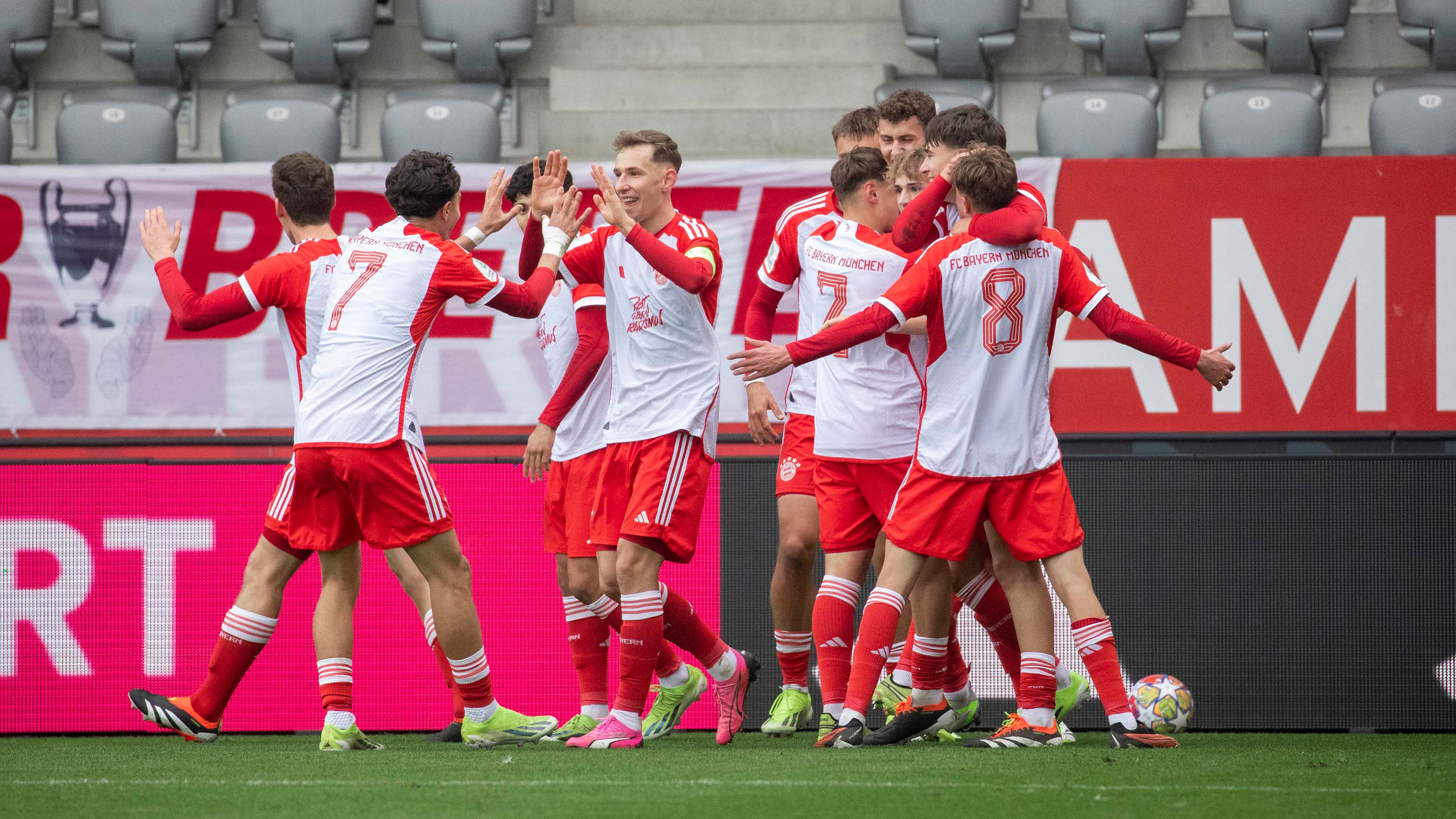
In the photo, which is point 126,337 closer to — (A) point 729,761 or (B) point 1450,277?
(A) point 729,761

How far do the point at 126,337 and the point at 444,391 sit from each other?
1.70 metres

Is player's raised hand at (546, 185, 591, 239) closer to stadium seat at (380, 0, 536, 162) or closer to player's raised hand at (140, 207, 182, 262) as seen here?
player's raised hand at (140, 207, 182, 262)

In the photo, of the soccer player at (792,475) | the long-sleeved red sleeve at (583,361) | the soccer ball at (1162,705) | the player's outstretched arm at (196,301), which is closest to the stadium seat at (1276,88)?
the soccer ball at (1162,705)

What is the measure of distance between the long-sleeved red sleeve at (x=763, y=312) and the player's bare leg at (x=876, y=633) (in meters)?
1.02

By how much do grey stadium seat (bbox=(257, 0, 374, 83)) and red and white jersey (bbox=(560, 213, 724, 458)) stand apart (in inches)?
283

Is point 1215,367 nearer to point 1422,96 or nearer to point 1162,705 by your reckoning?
point 1162,705

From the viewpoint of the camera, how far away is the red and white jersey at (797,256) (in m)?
5.71

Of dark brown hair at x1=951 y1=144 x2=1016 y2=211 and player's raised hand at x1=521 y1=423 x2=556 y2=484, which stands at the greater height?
dark brown hair at x1=951 y1=144 x2=1016 y2=211

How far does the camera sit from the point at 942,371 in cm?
497

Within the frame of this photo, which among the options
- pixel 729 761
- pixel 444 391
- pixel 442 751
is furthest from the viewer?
A: pixel 444 391

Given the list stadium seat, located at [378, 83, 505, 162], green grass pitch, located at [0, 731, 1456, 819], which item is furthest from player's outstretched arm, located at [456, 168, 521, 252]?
stadium seat, located at [378, 83, 505, 162]

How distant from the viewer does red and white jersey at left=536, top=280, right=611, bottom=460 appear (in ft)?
18.4

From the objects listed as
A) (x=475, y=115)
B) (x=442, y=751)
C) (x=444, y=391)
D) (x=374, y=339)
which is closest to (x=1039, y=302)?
(x=374, y=339)

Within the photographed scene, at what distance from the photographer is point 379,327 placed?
5109 millimetres
